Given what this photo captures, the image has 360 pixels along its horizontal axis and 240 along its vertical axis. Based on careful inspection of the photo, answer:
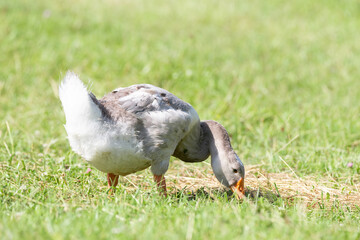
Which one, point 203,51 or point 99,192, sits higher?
point 203,51

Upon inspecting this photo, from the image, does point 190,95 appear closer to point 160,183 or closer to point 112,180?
point 112,180

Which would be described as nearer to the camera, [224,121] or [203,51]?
[224,121]

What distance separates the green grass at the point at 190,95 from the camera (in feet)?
10.7

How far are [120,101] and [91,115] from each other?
1.48ft

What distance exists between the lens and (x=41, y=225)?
10.0 feet

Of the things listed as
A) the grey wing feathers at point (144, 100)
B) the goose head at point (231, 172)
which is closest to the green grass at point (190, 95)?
the goose head at point (231, 172)

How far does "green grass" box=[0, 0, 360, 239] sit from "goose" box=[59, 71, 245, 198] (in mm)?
292

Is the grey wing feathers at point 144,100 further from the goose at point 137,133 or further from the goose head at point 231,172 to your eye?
the goose head at point 231,172

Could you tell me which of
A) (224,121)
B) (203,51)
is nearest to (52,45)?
(203,51)

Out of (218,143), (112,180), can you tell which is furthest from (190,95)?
(112,180)

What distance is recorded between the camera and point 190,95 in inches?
301

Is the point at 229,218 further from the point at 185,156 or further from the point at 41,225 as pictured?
the point at 185,156

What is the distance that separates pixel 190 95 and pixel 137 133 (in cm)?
356

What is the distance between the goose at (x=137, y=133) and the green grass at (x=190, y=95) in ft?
0.96
